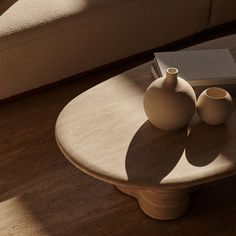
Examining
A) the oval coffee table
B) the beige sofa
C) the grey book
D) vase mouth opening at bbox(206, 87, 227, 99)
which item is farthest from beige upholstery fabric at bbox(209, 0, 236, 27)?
vase mouth opening at bbox(206, 87, 227, 99)

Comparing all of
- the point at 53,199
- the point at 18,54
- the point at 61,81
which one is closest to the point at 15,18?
the point at 18,54

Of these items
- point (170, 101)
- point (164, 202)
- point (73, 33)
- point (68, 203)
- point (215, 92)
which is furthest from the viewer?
point (73, 33)

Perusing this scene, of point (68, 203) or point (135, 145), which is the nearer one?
point (135, 145)

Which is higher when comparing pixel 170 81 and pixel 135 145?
pixel 170 81

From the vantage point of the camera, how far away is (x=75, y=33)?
2203mm

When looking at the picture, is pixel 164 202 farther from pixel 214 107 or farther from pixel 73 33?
pixel 73 33

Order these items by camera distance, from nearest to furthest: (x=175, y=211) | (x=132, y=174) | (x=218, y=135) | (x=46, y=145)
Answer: (x=132, y=174) → (x=218, y=135) → (x=175, y=211) → (x=46, y=145)

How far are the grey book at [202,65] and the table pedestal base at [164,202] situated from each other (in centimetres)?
34

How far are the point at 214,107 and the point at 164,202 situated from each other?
0.36m

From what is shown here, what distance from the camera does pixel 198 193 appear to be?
1.78m

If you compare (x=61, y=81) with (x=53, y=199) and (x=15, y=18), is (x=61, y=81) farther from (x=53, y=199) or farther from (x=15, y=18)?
(x=53, y=199)

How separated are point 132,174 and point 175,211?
0.38 m

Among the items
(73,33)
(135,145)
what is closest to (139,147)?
(135,145)

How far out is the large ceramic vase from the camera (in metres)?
1.41
